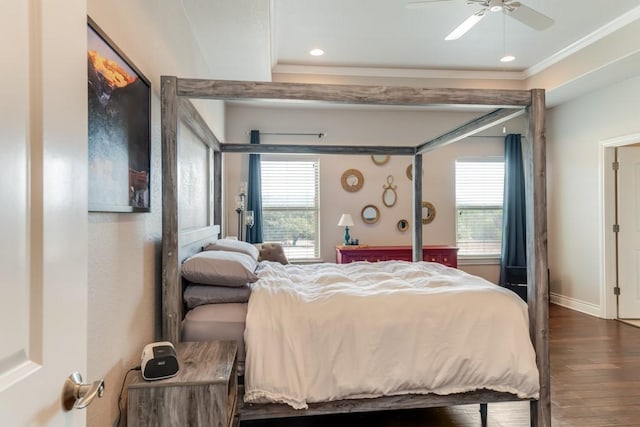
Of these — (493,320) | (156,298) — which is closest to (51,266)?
(156,298)

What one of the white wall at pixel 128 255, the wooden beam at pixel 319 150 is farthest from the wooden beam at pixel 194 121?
the wooden beam at pixel 319 150

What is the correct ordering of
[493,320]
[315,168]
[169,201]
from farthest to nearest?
[315,168], [493,320], [169,201]

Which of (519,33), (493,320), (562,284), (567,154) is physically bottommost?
(562,284)

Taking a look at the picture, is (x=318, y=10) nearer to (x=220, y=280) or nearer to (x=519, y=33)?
(x=519, y=33)

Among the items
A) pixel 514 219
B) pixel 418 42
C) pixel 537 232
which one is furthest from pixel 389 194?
pixel 537 232

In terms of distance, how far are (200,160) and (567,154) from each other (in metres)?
4.96

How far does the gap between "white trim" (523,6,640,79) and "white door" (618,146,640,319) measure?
138 centimetres

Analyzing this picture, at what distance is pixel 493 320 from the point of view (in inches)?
83.0

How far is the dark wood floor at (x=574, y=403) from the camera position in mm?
2416

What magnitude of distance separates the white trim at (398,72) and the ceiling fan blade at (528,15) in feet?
6.14

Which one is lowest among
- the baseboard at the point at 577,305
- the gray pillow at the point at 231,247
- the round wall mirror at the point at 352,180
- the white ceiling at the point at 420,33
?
the baseboard at the point at 577,305

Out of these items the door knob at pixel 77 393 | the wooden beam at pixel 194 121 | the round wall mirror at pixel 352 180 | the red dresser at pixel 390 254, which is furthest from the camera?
the round wall mirror at pixel 352 180

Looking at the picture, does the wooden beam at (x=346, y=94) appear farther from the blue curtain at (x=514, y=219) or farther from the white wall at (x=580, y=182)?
the blue curtain at (x=514, y=219)

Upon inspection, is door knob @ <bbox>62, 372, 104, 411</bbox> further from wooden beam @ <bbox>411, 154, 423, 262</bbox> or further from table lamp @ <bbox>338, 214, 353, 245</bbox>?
table lamp @ <bbox>338, 214, 353, 245</bbox>
